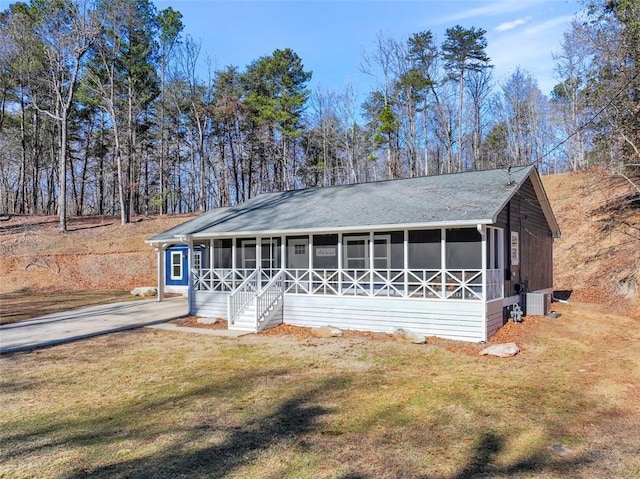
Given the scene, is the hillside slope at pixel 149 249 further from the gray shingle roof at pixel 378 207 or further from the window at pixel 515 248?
the gray shingle roof at pixel 378 207

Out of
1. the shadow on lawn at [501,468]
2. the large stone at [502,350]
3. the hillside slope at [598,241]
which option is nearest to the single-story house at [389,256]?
the large stone at [502,350]

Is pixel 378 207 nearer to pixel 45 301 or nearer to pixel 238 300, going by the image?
pixel 238 300

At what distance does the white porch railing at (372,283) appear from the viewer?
10.6 meters

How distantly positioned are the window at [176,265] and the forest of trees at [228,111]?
10172 millimetres

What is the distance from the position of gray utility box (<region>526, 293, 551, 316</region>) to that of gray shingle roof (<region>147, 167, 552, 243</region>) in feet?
10.9

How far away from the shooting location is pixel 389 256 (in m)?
12.0

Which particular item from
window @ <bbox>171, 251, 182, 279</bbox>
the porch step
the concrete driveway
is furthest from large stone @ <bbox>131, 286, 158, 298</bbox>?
the porch step

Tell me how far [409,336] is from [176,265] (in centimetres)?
1516

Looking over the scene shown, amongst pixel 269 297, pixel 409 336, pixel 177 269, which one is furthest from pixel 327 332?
pixel 177 269

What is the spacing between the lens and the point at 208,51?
34.9 meters

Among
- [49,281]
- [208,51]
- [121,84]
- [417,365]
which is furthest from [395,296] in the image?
[208,51]

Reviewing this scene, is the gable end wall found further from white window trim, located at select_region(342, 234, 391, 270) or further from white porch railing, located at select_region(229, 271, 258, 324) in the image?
white porch railing, located at select_region(229, 271, 258, 324)

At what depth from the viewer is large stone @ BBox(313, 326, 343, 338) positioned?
1093 centimetres

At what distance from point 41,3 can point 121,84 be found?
632cm
